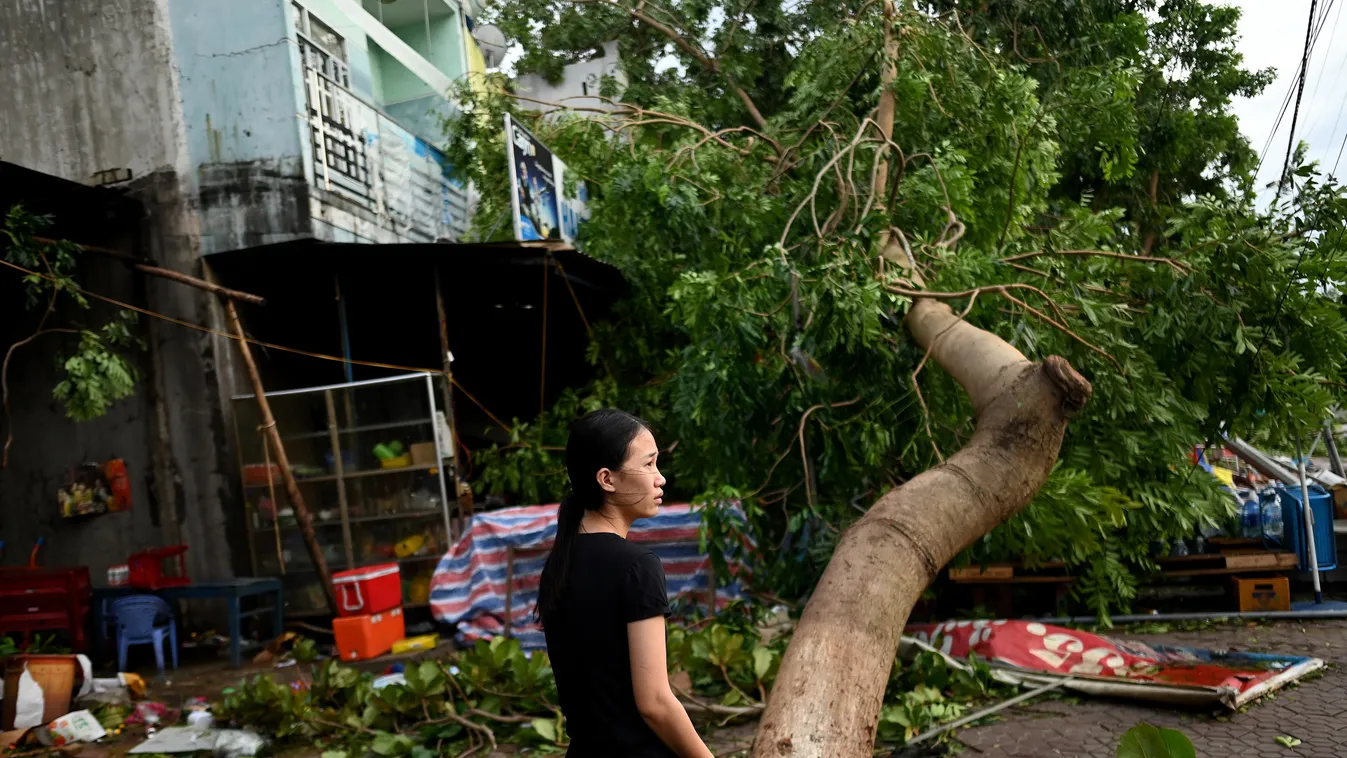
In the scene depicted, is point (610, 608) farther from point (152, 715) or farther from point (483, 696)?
point (152, 715)

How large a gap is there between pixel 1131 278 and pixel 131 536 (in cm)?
850

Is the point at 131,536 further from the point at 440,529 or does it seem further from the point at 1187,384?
the point at 1187,384

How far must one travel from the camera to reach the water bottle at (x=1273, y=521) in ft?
24.3

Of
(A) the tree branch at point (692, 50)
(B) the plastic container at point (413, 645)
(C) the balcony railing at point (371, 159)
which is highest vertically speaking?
(A) the tree branch at point (692, 50)

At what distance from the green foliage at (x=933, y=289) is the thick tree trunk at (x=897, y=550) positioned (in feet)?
3.36

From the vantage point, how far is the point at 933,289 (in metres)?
5.90

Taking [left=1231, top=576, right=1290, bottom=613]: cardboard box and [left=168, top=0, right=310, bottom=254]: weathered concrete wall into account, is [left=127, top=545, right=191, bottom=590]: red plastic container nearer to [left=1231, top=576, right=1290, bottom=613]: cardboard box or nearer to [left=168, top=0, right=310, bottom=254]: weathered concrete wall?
[left=168, top=0, right=310, bottom=254]: weathered concrete wall

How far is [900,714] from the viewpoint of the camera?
473cm

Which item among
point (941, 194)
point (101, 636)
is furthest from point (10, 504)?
point (941, 194)

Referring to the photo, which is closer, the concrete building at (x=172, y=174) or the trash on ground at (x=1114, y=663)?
the trash on ground at (x=1114, y=663)

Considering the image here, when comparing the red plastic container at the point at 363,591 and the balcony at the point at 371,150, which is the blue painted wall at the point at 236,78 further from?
the red plastic container at the point at 363,591

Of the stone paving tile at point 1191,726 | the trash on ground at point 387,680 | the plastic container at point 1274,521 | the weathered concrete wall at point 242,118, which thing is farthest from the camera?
the weathered concrete wall at point 242,118

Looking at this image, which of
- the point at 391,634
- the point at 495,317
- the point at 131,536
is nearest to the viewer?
the point at 391,634

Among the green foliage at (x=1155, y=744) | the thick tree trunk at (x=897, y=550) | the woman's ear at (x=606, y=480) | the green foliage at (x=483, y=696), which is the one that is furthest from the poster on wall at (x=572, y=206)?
the woman's ear at (x=606, y=480)
